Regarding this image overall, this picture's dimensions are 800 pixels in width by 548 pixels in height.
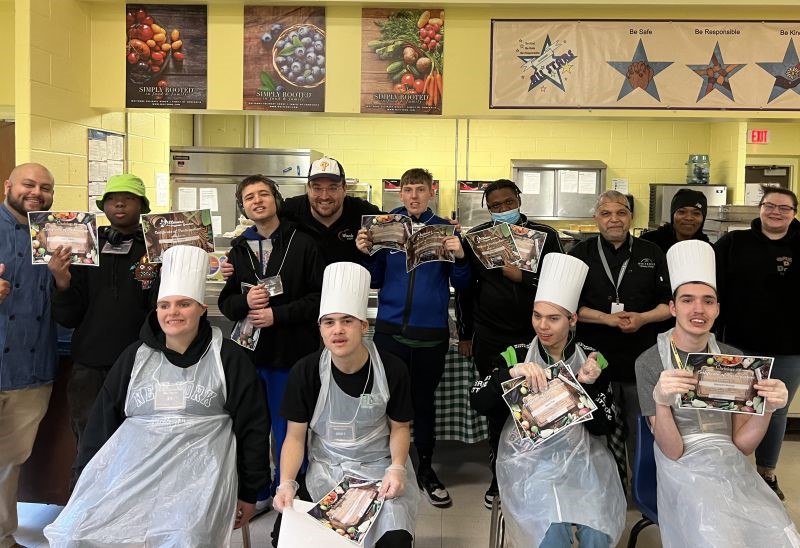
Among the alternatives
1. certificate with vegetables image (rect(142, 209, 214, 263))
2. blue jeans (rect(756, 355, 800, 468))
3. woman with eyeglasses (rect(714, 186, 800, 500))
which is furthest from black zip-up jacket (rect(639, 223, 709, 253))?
certificate with vegetables image (rect(142, 209, 214, 263))

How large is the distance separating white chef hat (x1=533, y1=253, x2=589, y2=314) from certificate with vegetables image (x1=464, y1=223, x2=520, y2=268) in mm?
486

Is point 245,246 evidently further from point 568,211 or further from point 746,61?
point 568,211

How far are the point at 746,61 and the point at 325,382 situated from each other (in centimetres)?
309

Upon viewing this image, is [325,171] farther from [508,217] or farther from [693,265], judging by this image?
[693,265]

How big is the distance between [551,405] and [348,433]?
0.68 m

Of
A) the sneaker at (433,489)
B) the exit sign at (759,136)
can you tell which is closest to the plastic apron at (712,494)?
the sneaker at (433,489)

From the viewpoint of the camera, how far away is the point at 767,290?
335 cm

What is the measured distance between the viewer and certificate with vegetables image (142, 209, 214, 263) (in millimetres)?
2646

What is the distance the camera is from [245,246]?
2922 millimetres

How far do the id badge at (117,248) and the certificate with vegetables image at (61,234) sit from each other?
0.15m

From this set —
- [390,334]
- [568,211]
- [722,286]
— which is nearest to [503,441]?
[390,334]

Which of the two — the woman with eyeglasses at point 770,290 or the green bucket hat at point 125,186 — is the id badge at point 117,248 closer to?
the green bucket hat at point 125,186

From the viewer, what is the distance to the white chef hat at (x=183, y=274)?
2240 mm

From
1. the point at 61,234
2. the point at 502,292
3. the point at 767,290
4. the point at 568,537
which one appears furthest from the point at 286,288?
the point at 767,290
